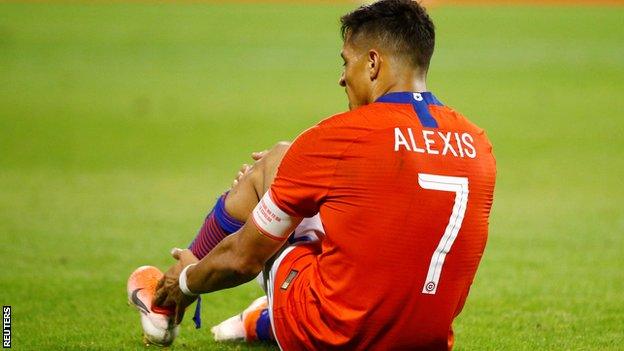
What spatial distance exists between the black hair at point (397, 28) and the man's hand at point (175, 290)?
113 cm

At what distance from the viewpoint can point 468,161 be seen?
3.44m

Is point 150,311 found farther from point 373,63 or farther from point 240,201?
point 373,63

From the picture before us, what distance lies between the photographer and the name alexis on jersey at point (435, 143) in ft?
11.0

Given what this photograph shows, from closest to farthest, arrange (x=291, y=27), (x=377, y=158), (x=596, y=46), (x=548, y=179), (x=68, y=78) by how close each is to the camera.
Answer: (x=377, y=158), (x=548, y=179), (x=68, y=78), (x=596, y=46), (x=291, y=27)

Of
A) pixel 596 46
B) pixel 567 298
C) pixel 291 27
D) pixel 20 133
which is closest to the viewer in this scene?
pixel 567 298

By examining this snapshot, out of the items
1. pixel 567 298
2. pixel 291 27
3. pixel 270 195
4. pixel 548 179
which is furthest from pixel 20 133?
pixel 291 27

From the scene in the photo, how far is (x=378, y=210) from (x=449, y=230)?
25 centimetres

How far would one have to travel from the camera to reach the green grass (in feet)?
18.2

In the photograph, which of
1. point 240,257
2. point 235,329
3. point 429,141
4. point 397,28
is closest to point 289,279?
point 240,257

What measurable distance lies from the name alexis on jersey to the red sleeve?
0.21 m

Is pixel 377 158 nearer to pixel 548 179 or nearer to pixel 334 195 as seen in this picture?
pixel 334 195

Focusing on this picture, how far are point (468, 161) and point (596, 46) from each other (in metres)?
21.0

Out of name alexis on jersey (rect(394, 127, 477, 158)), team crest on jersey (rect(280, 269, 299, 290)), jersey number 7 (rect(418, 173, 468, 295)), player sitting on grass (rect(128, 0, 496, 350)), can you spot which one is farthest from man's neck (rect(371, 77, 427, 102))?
team crest on jersey (rect(280, 269, 299, 290))

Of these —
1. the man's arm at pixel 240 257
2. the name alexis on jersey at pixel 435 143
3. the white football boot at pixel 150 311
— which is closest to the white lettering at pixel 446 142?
the name alexis on jersey at pixel 435 143
